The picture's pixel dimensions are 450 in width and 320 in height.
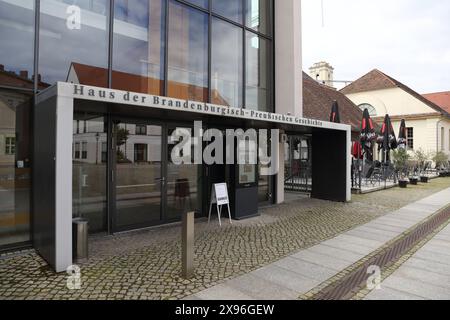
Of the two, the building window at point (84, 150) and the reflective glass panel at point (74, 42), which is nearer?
the reflective glass panel at point (74, 42)

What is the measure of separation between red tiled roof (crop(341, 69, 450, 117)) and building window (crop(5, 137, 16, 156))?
3538cm

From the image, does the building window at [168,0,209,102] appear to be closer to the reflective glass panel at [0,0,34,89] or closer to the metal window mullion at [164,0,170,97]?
the metal window mullion at [164,0,170,97]

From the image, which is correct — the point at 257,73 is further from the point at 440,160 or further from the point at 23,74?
the point at 440,160

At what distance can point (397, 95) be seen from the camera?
32812mm

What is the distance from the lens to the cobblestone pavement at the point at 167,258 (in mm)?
3852

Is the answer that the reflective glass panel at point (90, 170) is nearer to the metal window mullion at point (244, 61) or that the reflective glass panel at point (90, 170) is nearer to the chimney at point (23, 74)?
the chimney at point (23, 74)

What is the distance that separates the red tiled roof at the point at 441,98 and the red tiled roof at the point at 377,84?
8519 mm

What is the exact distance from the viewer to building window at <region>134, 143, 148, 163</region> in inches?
268

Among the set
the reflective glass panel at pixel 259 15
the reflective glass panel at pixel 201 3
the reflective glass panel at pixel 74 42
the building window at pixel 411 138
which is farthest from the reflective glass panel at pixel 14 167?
the building window at pixel 411 138

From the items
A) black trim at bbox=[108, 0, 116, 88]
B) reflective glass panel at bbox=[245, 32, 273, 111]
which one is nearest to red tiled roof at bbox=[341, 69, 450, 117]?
reflective glass panel at bbox=[245, 32, 273, 111]
